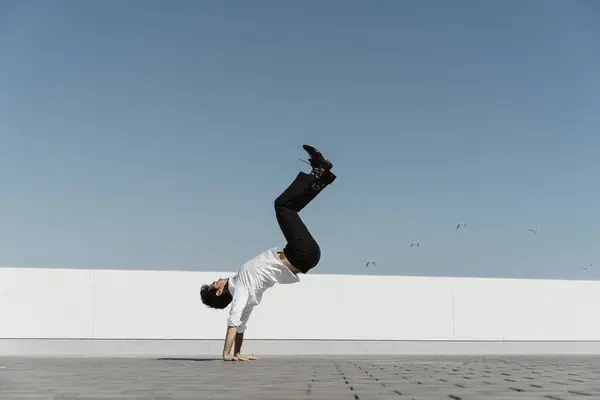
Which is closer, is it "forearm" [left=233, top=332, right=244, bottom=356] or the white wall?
"forearm" [left=233, top=332, right=244, bottom=356]

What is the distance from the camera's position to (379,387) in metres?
3.13

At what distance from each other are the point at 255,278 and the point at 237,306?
0.30 metres

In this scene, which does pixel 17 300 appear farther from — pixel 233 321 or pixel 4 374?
pixel 4 374

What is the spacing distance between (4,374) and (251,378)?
1.58m

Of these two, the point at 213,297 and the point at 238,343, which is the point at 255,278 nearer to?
the point at 213,297

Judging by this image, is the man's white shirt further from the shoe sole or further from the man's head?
the shoe sole

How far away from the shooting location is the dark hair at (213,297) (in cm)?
653

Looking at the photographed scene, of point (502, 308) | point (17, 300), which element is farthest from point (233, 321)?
point (502, 308)

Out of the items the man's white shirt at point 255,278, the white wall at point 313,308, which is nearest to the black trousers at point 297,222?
the man's white shirt at point 255,278

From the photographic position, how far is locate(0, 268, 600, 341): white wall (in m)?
9.43

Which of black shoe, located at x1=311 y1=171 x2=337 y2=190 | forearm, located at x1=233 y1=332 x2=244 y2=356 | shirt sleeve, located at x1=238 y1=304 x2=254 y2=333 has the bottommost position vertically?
forearm, located at x1=233 y1=332 x2=244 y2=356

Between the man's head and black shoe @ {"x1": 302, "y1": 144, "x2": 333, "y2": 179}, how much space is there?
138 cm

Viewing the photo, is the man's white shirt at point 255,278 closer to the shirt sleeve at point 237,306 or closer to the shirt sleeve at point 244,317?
the shirt sleeve at point 237,306

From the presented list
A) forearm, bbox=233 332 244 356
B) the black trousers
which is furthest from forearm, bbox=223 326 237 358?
the black trousers
